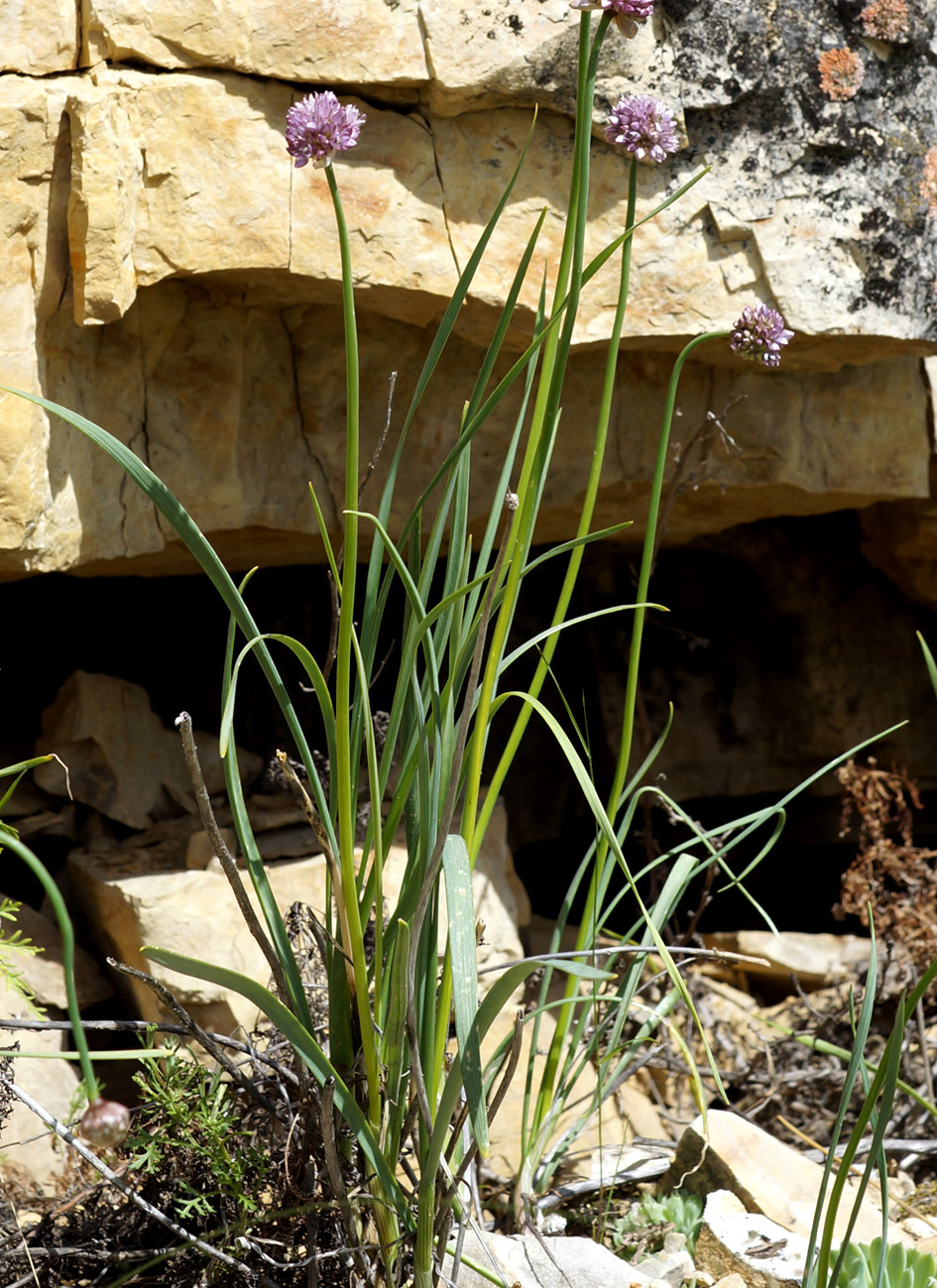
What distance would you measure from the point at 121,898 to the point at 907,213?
160cm

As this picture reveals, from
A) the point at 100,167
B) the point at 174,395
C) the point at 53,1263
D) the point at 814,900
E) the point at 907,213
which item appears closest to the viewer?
the point at 53,1263

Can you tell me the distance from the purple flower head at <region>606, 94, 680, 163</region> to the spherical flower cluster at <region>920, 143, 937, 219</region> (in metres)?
1.04

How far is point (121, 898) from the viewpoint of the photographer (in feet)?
5.52

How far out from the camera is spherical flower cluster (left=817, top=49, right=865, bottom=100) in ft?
5.47

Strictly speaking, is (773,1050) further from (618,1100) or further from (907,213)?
(907,213)

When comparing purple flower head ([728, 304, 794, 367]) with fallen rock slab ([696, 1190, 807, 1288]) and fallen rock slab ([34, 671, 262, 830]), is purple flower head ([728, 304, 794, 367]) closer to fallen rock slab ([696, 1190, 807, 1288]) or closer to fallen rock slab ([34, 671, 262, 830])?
fallen rock slab ([696, 1190, 807, 1288])

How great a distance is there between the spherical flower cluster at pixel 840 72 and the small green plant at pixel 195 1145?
1.60 m

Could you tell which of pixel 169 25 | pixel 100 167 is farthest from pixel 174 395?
pixel 169 25

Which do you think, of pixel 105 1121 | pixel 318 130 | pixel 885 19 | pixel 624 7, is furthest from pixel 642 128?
pixel 885 19

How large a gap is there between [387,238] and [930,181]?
0.88 metres

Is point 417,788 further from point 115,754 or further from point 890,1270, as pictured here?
point 115,754

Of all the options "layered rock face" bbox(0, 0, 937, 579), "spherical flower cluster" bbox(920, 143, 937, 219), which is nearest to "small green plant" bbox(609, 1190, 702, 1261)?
"layered rock face" bbox(0, 0, 937, 579)

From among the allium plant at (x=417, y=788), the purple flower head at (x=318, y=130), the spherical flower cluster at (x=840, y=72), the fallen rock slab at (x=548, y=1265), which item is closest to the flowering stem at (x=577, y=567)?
the allium plant at (x=417, y=788)

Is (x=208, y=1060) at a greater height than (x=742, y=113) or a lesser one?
lesser
